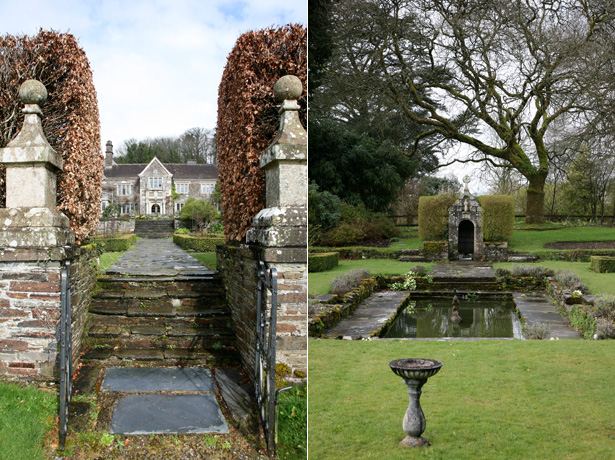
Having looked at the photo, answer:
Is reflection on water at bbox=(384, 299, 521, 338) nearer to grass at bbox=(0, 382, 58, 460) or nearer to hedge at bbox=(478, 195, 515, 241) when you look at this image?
hedge at bbox=(478, 195, 515, 241)

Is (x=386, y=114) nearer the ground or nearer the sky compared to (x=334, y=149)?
nearer the sky

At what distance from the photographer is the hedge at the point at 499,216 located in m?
2.96

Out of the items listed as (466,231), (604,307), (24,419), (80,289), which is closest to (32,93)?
(80,289)

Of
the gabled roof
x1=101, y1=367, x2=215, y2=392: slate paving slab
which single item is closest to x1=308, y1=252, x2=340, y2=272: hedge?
x1=101, y1=367, x2=215, y2=392: slate paving slab

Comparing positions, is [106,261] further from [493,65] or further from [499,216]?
[493,65]

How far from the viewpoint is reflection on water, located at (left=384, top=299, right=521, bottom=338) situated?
125 inches

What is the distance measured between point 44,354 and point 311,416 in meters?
3.35

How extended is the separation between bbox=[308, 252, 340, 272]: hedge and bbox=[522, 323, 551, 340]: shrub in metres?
1.12

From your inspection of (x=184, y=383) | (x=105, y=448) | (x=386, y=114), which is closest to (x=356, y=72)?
(x=386, y=114)

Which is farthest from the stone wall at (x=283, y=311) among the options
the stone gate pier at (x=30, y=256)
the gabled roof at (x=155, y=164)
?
the gabled roof at (x=155, y=164)

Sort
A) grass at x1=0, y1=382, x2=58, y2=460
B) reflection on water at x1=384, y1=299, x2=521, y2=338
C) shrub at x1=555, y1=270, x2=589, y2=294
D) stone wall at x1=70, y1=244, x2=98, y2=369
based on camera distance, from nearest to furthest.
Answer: shrub at x1=555, y1=270, x2=589, y2=294, reflection on water at x1=384, y1=299, x2=521, y2=338, grass at x1=0, y1=382, x2=58, y2=460, stone wall at x1=70, y1=244, x2=98, y2=369

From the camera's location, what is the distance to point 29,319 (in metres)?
4.80

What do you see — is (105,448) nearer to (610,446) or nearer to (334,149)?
(334,149)

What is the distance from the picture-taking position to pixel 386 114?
2.61 m
